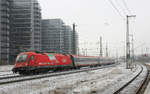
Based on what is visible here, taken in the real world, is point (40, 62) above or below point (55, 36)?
below

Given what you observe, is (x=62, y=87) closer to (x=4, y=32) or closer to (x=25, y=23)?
(x=4, y=32)

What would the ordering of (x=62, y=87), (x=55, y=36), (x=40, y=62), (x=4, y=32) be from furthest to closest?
(x=4, y=32), (x=55, y=36), (x=40, y=62), (x=62, y=87)

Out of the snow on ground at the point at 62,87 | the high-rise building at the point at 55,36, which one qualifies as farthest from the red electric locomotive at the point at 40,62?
the high-rise building at the point at 55,36

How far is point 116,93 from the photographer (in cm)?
1379

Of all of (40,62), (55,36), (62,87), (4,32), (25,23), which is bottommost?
(62,87)

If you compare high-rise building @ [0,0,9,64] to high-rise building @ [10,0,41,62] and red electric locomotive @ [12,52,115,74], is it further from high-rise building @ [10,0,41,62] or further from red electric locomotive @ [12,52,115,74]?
red electric locomotive @ [12,52,115,74]

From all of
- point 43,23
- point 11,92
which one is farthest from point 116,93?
point 43,23

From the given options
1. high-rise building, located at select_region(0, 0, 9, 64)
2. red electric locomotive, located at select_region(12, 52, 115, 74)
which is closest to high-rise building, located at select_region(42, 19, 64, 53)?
red electric locomotive, located at select_region(12, 52, 115, 74)

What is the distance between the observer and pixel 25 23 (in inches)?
4065

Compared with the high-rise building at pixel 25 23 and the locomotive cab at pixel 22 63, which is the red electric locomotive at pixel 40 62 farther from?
the high-rise building at pixel 25 23

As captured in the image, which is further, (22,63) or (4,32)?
(4,32)

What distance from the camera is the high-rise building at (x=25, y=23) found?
100438mm

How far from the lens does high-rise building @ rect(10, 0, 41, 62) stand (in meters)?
100

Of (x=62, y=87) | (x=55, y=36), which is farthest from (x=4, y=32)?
(x=62, y=87)
